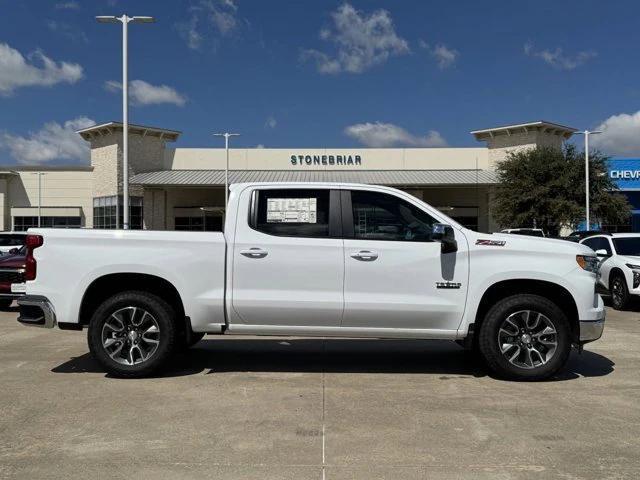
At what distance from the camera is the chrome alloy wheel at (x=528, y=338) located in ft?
19.9

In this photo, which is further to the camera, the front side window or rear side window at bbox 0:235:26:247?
rear side window at bbox 0:235:26:247

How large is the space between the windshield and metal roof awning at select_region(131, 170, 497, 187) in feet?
104

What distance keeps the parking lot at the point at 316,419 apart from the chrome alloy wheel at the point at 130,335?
11.7 inches

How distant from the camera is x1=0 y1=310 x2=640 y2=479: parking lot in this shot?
13.0 ft

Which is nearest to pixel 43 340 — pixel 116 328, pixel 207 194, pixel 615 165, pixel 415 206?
pixel 116 328

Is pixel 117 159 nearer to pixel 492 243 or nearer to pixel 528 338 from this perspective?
pixel 492 243

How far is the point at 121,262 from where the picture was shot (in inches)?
239

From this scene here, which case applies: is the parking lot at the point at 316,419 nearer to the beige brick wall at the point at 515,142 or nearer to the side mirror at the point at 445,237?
the side mirror at the point at 445,237

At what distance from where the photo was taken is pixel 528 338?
6.08 metres

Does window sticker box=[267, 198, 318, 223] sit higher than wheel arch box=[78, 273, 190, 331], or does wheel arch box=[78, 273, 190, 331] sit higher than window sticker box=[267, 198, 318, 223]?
A: window sticker box=[267, 198, 318, 223]

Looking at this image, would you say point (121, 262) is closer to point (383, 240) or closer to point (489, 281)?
point (383, 240)

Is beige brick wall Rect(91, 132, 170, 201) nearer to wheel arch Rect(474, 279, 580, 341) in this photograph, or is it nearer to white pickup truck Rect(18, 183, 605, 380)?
white pickup truck Rect(18, 183, 605, 380)

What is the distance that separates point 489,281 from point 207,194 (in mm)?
49482

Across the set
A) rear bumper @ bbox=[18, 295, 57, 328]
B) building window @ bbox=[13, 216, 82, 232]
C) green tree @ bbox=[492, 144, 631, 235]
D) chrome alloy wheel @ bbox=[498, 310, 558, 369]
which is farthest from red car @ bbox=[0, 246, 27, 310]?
building window @ bbox=[13, 216, 82, 232]
